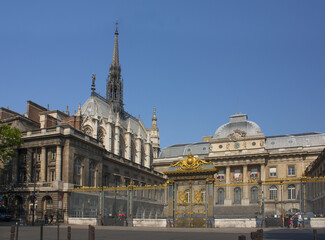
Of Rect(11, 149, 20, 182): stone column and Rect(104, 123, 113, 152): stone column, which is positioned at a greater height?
Rect(104, 123, 113, 152): stone column

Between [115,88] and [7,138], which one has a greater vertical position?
[115,88]

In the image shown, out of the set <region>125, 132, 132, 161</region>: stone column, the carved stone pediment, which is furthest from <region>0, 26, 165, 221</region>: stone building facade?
the carved stone pediment

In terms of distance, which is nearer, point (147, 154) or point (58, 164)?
point (58, 164)

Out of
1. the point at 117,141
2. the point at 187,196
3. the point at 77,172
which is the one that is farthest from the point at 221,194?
the point at 187,196

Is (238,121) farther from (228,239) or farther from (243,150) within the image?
(228,239)

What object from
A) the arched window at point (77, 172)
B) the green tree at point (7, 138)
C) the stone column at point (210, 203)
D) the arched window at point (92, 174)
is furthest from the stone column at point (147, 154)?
the stone column at point (210, 203)

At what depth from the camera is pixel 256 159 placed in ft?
226

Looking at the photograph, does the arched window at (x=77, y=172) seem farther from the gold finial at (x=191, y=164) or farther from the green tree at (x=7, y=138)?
the gold finial at (x=191, y=164)

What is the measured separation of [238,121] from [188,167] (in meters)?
47.7

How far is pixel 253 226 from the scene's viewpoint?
2820 centimetres

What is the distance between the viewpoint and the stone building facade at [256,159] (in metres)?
64.5

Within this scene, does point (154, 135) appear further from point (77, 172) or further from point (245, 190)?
point (77, 172)

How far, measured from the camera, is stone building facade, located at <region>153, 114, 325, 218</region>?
6450 centimetres

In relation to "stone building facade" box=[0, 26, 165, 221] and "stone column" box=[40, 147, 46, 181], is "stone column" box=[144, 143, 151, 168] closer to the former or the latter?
"stone building facade" box=[0, 26, 165, 221]
